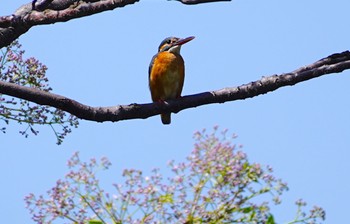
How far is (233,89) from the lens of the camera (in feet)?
11.5

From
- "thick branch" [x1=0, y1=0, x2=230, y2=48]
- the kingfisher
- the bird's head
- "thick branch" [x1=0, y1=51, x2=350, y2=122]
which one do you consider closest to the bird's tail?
the kingfisher

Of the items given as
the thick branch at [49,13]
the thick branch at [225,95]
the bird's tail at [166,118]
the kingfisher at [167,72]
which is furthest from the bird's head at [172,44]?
the thick branch at [49,13]

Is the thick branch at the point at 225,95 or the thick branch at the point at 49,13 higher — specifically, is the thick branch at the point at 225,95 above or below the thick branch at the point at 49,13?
below

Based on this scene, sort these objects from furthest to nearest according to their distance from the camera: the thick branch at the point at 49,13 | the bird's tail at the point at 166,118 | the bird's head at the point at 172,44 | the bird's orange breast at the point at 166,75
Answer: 1. the bird's tail at the point at 166,118
2. the bird's head at the point at 172,44
3. the bird's orange breast at the point at 166,75
4. the thick branch at the point at 49,13

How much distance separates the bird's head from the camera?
23.1 ft

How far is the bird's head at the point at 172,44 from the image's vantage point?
7052mm

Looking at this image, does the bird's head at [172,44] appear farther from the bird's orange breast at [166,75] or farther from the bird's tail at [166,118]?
the bird's tail at [166,118]

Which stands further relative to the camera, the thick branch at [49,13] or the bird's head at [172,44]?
the bird's head at [172,44]

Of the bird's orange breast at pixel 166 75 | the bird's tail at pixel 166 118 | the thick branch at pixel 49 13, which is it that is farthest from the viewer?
the bird's tail at pixel 166 118

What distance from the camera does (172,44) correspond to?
710 cm

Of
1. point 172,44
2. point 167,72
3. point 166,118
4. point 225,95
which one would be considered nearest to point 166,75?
point 167,72

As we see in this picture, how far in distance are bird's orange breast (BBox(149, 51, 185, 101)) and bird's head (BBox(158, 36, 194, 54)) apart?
8 cm

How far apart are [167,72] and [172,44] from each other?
420 mm

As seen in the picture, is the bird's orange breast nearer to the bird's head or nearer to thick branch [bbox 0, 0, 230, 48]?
the bird's head
